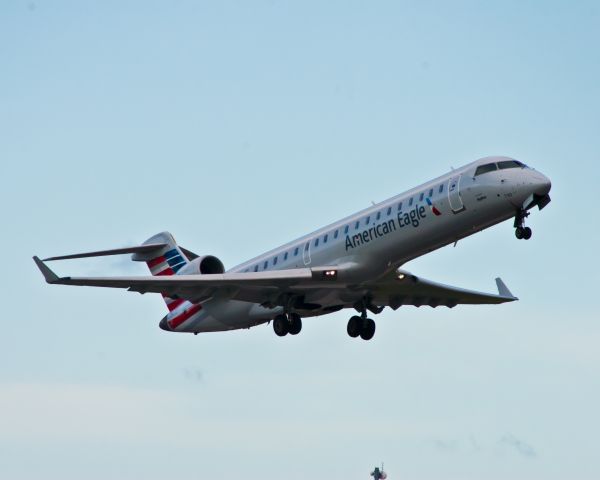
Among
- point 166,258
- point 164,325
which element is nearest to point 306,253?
point 164,325

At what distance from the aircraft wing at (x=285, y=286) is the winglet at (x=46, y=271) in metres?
0.98

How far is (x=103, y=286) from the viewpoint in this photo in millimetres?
33281

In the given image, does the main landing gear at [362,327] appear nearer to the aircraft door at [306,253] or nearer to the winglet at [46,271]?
the aircraft door at [306,253]

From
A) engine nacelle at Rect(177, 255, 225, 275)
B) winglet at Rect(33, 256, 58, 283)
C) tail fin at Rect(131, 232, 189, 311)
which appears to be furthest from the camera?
tail fin at Rect(131, 232, 189, 311)

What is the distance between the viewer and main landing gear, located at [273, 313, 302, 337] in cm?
3500

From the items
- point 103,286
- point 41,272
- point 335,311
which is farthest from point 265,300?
point 41,272

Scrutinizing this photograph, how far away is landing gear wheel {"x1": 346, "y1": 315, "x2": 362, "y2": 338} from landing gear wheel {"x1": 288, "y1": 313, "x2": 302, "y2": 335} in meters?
2.14

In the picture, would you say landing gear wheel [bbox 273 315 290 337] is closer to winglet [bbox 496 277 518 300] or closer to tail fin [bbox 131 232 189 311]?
tail fin [bbox 131 232 189 311]

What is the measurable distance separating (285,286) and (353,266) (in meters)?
2.42

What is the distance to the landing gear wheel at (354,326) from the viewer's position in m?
36.5

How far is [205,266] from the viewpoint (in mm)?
36750

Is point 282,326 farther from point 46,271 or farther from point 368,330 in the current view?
point 46,271

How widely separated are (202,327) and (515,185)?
11979 millimetres

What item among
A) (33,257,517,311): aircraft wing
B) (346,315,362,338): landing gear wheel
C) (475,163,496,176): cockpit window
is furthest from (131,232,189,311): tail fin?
(475,163,496,176): cockpit window
